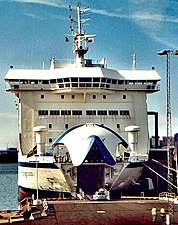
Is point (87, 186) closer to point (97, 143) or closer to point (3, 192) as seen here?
point (97, 143)

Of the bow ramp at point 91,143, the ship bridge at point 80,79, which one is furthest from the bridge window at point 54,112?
the bow ramp at point 91,143

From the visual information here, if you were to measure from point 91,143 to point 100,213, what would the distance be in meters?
7.74

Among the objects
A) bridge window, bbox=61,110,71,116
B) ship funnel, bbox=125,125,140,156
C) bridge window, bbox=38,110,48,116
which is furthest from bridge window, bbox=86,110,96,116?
ship funnel, bbox=125,125,140,156

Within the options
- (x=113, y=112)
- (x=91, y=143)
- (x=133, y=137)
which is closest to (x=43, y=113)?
(x=113, y=112)

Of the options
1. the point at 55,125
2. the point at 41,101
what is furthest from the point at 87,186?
the point at 41,101

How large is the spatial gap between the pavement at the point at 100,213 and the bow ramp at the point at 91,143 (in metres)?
3.00

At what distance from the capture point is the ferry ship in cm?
3456

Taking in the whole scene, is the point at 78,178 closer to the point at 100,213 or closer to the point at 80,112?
the point at 80,112

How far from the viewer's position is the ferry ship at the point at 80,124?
34.6 meters

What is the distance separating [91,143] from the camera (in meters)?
33.2

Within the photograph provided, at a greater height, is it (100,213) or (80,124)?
(80,124)

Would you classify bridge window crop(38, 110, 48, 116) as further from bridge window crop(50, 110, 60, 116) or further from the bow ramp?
the bow ramp

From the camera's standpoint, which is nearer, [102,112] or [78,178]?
[78,178]

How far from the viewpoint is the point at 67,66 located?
46125 mm
